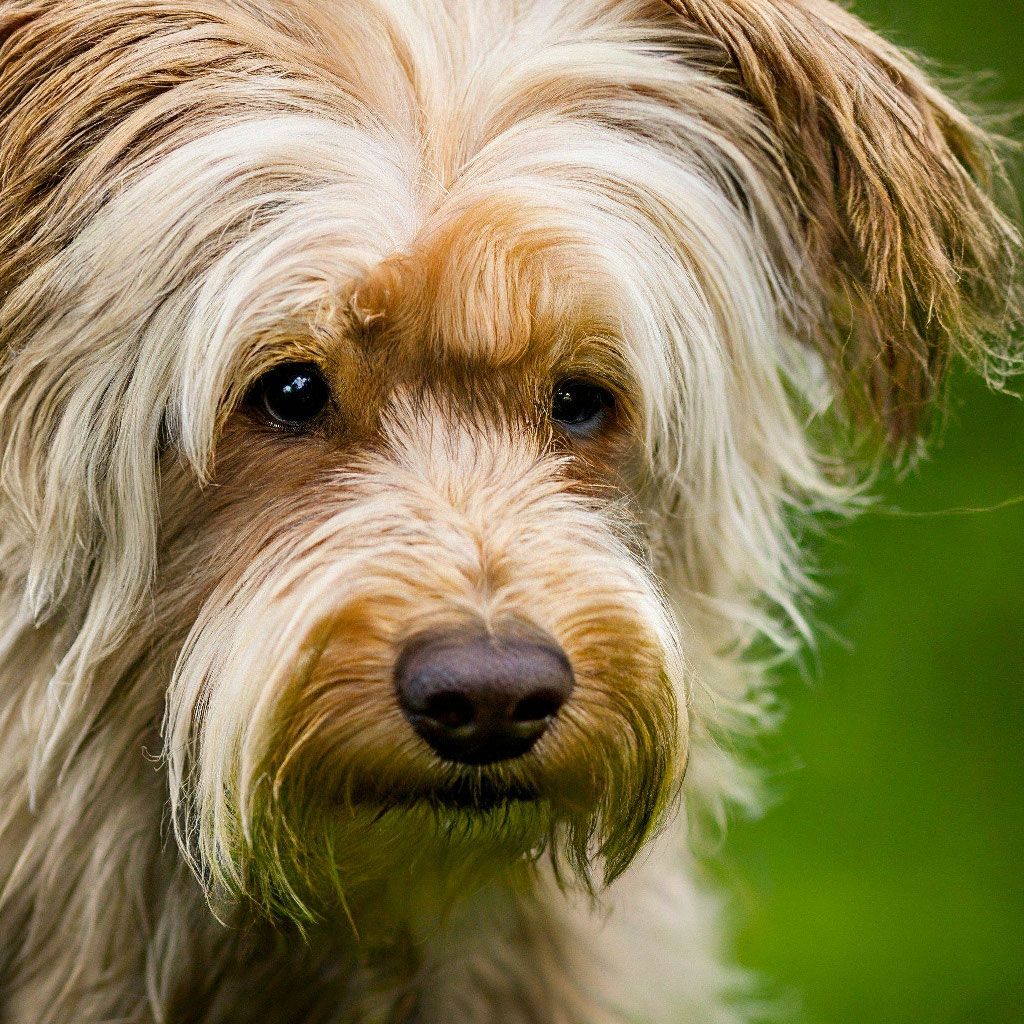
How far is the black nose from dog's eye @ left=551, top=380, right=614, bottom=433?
466 millimetres

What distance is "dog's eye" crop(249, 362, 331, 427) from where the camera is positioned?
2176 mm

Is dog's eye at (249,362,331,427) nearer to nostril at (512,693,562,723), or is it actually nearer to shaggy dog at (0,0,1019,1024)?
shaggy dog at (0,0,1019,1024)

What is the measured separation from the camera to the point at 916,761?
4836 millimetres

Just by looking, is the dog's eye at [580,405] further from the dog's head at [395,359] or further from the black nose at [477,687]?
the black nose at [477,687]

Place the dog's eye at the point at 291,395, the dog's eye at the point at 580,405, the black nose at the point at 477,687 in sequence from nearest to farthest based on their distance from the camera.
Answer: the black nose at the point at 477,687
the dog's eye at the point at 291,395
the dog's eye at the point at 580,405

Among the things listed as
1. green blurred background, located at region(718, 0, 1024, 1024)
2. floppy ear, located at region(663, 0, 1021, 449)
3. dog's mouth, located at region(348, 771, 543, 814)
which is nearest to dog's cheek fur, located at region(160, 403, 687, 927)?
dog's mouth, located at region(348, 771, 543, 814)

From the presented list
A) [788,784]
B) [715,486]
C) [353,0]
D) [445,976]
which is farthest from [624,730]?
[788,784]

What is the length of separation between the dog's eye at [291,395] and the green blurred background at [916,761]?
2.10 meters

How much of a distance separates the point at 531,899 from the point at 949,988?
194 cm

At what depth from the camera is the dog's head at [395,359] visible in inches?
79.6

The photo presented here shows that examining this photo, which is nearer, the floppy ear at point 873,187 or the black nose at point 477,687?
the black nose at point 477,687

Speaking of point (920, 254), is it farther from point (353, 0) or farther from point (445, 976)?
point (445, 976)

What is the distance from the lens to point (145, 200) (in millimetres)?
2117

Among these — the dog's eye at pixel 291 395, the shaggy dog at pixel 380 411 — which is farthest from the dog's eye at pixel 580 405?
the dog's eye at pixel 291 395
